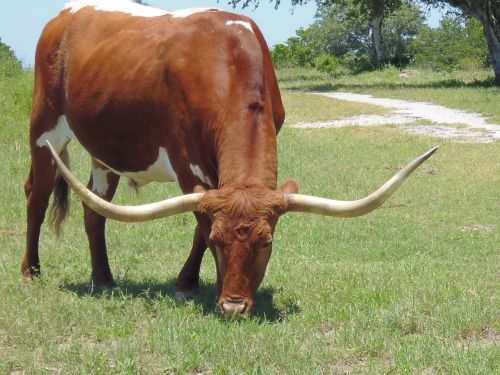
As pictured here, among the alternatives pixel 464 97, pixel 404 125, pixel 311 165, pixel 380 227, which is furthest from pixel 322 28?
pixel 380 227

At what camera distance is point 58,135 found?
749 centimetres

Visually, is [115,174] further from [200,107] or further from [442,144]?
[442,144]

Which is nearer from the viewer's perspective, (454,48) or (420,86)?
(420,86)

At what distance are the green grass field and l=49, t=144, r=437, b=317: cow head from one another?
0.22 metres

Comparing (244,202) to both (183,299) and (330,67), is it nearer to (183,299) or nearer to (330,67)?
(183,299)

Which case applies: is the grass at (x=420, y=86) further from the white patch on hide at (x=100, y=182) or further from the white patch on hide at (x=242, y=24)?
the white patch on hide at (x=242, y=24)

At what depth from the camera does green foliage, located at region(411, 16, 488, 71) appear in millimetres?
46844

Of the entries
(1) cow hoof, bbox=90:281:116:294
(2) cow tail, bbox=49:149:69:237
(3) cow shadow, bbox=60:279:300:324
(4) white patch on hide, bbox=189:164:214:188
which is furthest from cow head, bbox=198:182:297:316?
(2) cow tail, bbox=49:149:69:237

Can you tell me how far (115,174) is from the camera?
7.66m

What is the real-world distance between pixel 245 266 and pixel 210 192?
53 cm

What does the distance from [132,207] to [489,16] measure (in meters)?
27.5

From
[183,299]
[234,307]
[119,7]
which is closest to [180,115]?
[183,299]

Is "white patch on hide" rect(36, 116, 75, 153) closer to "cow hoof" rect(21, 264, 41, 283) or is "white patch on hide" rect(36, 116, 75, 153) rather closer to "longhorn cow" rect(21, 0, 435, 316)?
"longhorn cow" rect(21, 0, 435, 316)

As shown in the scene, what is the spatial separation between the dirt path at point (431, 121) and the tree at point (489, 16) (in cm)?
553
